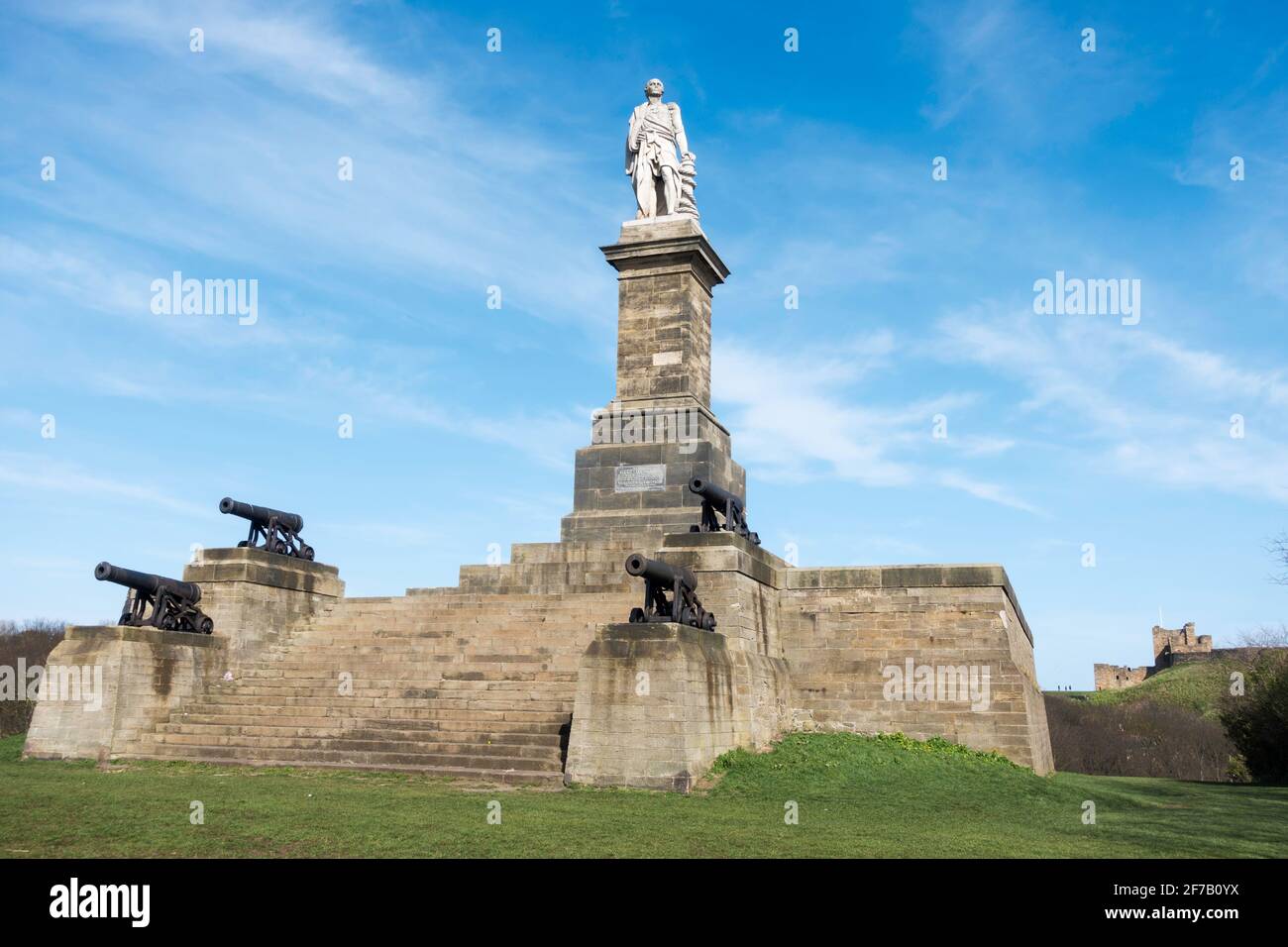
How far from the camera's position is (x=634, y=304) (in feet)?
75.7

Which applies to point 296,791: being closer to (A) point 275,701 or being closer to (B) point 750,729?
(A) point 275,701

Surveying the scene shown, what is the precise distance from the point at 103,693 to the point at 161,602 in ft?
5.87

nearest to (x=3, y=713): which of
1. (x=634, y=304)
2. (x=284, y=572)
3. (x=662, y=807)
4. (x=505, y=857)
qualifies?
(x=284, y=572)

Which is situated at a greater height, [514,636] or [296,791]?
[514,636]

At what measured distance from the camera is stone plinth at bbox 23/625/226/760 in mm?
16172

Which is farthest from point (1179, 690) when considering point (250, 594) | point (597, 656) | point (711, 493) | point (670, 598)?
point (597, 656)

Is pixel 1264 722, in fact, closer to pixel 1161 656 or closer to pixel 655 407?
pixel 655 407

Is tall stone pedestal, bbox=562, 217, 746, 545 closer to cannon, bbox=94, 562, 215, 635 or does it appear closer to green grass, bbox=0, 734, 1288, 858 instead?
green grass, bbox=0, 734, 1288, 858

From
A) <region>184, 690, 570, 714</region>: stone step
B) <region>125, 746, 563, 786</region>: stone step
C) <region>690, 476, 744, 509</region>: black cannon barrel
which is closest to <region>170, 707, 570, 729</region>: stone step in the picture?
<region>184, 690, 570, 714</region>: stone step

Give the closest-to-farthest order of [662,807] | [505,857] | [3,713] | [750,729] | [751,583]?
[505,857], [662,807], [750,729], [751,583], [3,713]

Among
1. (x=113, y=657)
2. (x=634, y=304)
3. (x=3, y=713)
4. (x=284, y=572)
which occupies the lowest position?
(x=3, y=713)

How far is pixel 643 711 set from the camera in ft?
44.7

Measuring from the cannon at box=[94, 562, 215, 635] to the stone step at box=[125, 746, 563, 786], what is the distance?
237 centimetres

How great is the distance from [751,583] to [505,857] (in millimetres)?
8954
